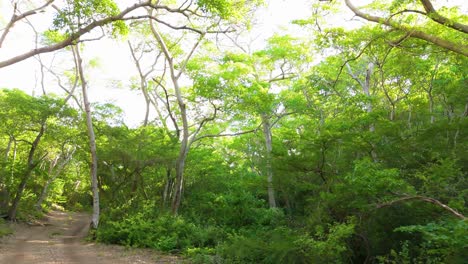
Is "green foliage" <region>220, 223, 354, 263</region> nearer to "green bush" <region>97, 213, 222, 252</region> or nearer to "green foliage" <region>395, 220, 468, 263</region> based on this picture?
"green foliage" <region>395, 220, 468, 263</region>

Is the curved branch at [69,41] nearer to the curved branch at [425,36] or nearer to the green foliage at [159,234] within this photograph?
the curved branch at [425,36]

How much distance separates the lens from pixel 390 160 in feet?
32.7

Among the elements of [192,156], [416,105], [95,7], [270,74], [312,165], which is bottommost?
[312,165]

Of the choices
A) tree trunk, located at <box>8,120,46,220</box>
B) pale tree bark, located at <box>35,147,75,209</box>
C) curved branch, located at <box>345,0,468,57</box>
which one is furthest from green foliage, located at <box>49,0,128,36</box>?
pale tree bark, located at <box>35,147,75,209</box>

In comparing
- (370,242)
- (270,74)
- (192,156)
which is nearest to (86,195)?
(192,156)

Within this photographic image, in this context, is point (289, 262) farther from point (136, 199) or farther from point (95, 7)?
point (136, 199)

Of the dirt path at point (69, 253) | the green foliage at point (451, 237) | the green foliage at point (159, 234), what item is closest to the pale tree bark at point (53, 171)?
the dirt path at point (69, 253)

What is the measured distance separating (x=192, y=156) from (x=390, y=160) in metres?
11.1

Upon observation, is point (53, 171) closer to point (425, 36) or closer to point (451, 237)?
point (425, 36)

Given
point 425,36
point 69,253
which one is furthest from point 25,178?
point 425,36

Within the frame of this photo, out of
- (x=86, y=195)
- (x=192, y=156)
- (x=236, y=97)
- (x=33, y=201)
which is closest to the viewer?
(x=236, y=97)

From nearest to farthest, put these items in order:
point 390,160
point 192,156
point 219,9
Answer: point 219,9 < point 390,160 < point 192,156

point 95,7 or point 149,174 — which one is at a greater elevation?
point 95,7

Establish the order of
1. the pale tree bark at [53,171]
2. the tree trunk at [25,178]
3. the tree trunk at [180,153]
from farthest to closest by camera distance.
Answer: the pale tree bark at [53,171] → the tree trunk at [25,178] → the tree trunk at [180,153]
